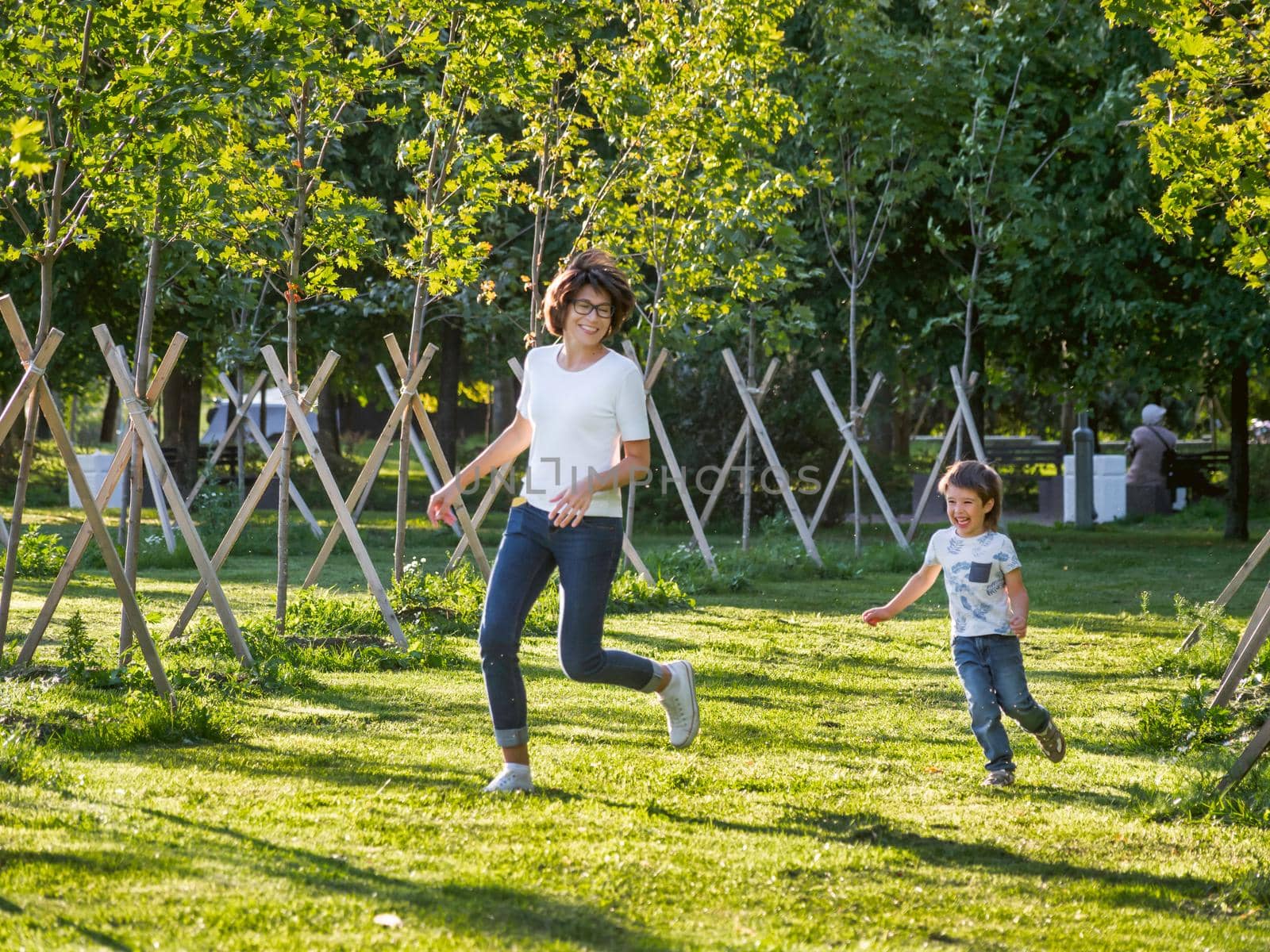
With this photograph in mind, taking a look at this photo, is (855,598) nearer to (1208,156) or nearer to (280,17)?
(1208,156)

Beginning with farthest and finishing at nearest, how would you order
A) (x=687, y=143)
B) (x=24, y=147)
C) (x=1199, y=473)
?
1. (x=1199, y=473)
2. (x=687, y=143)
3. (x=24, y=147)

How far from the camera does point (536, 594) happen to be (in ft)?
17.6

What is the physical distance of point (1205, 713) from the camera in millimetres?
6715

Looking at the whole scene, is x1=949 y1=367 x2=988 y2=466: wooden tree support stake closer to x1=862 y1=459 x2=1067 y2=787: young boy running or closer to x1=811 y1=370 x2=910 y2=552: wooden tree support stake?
x1=811 y1=370 x2=910 y2=552: wooden tree support stake

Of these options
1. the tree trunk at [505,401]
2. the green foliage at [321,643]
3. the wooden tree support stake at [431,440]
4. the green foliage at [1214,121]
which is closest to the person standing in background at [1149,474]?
the tree trunk at [505,401]

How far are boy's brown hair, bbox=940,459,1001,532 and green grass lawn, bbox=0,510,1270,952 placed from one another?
98 cm

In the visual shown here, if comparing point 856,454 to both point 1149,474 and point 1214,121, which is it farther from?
point 1149,474

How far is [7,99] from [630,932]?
14.0 feet

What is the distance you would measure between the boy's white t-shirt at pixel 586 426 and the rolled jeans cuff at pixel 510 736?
0.76 m

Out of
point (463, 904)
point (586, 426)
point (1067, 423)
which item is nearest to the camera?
point (463, 904)

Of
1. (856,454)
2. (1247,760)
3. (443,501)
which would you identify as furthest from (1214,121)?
(856,454)

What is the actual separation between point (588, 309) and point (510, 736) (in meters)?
1.45

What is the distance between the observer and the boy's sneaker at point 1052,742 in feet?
19.5

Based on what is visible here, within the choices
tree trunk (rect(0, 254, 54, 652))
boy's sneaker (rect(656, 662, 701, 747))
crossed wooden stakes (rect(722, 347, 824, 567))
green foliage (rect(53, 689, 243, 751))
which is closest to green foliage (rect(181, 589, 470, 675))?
green foliage (rect(53, 689, 243, 751))
